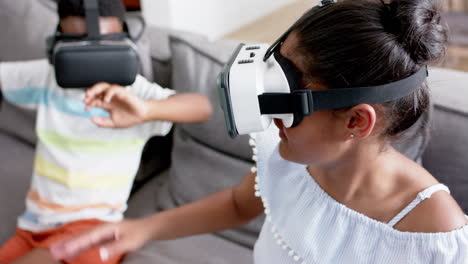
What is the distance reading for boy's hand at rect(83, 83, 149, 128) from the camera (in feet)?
3.22

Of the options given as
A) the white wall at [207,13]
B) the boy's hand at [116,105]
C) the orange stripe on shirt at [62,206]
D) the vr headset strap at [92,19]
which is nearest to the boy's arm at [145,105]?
the boy's hand at [116,105]

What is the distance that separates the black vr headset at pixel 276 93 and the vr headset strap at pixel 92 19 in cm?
49

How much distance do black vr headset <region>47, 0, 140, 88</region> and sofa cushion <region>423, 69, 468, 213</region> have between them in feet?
1.95

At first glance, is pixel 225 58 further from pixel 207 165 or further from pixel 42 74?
pixel 42 74

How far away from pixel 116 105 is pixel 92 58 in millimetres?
129

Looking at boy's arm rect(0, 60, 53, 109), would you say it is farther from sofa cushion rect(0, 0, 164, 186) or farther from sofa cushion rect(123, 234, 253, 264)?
sofa cushion rect(123, 234, 253, 264)

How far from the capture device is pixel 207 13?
8.34 ft

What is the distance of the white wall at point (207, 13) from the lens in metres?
2.21

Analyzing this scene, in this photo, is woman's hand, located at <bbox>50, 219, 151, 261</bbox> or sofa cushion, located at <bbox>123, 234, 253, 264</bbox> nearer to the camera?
woman's hand, located at <bbox>50, 219, 151, 261</bbox>

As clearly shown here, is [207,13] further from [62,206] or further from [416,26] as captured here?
[416,26]

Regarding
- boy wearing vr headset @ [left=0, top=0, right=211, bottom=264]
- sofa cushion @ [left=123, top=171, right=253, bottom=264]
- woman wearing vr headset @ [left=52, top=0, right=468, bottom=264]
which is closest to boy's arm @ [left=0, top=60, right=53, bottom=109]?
boy wearing vr headset @ [left=0, top=0, right=211, bottom=264]

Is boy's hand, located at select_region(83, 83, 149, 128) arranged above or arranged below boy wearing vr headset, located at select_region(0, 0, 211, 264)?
above

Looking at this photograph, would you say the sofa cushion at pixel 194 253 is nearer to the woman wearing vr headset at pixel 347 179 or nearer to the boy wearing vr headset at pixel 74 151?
the boy wearing vr headset at pixel 74 151

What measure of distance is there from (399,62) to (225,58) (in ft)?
2.09
